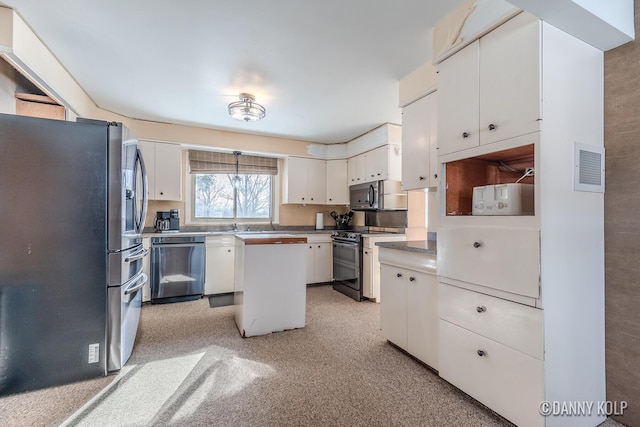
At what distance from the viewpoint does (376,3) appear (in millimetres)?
1786

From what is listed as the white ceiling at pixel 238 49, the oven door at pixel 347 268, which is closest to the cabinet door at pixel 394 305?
the oven door at pixel 347 268

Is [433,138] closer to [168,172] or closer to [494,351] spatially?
[494,351]

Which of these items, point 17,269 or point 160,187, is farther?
point 160,187

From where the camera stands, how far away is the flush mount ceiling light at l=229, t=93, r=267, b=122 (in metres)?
3.09

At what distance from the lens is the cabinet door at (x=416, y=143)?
95.2 inches

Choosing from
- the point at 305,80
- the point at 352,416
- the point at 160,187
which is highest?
the point at 305,80

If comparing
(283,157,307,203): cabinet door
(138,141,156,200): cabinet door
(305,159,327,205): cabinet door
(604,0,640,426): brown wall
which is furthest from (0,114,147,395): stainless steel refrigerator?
(305,159,327,205): cabinet door

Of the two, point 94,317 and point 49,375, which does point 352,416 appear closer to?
point 94,317

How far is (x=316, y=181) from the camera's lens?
5.07 m

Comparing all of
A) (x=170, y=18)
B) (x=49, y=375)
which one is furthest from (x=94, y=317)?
(x=170, y=18)

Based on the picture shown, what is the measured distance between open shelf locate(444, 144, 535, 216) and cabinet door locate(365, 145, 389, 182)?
1926 millimetres

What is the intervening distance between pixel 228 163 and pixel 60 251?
303cm

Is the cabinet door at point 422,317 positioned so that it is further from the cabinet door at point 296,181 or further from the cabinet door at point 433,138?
the cabinet door at point 296,181

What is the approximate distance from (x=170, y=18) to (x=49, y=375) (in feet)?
8.22
